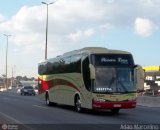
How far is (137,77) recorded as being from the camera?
2517 cm

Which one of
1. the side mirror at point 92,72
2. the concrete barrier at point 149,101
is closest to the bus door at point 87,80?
the side mirror at point 92,72

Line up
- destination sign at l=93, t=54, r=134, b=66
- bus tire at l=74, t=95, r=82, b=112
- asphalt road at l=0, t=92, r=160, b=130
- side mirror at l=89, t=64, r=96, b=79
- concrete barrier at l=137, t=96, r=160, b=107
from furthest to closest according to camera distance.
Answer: concrete barrier at l=137, t=96, r=160, b=107 < bus tire at l=74, t=95, r=82, b=112 < destination sign at l=93, t=54, r=134, b=66 < side mirror at l=89, t=64, r=96, b=79 < asphalt road at l=0, t=92, r=160, b=130

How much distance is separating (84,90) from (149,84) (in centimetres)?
5599

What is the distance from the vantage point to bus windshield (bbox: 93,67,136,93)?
24.4 meters

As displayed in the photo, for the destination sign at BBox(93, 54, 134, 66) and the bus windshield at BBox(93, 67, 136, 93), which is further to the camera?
the destination sign at BBox(93, 54, 134, 66)

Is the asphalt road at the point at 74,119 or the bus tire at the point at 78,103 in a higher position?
the bus tire at the point at 78,103

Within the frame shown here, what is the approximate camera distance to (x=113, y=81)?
2442cm

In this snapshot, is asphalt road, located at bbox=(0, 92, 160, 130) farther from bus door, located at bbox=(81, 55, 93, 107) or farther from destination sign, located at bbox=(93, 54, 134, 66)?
destination sign, located at bbox=(93, 54, 134, 66)

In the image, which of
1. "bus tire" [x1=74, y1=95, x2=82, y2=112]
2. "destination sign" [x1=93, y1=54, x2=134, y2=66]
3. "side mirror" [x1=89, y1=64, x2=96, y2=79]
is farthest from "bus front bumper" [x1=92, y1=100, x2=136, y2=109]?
"bus tire" [x1=74, y1=95, x2=82, y2=112]

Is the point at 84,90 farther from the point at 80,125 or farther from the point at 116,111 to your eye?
the point at 80,125

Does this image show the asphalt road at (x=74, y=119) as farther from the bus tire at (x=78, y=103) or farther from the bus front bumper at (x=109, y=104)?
the bus tire at (x=78, y=103)

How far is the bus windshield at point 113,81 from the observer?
24406 millimetres

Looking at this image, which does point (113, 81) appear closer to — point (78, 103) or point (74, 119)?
point (78, 103)

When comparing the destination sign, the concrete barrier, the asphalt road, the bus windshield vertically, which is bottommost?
the asphalt road
